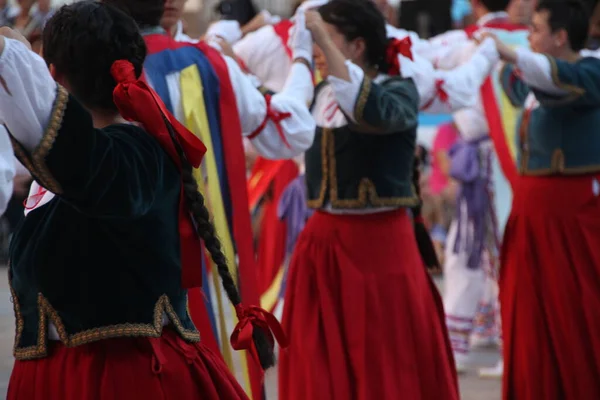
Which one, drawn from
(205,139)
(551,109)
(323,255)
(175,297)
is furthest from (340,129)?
(175,297)

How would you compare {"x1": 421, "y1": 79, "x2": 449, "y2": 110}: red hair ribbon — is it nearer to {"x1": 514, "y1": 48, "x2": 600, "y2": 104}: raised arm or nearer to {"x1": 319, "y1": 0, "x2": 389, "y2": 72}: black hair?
{"x1": 514, "y1": 48, "x2": 600, "y2": 104}: raised arm

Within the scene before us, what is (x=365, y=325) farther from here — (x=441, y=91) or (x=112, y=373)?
(x=112, y=373)

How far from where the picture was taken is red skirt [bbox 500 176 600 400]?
396 centimetres

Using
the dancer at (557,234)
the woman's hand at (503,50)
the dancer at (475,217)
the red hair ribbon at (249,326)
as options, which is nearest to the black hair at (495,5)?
the dancer at (475,217)

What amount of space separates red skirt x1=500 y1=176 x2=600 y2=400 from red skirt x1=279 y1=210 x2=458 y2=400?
533 millimetres

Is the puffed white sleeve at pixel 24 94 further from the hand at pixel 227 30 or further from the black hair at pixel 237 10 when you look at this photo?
the black hair at pixel 237 10

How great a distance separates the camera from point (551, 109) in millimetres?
4059

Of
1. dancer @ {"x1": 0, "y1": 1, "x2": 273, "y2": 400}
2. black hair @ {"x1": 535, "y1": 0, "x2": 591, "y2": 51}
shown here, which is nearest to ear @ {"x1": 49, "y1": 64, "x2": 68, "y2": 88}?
dancer @ {"x1": 0, "y1": 1, "x2": 273, "y2": 400}

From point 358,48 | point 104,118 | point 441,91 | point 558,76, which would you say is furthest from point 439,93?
point 104,118

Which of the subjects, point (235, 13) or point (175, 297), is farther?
point (235, 13)

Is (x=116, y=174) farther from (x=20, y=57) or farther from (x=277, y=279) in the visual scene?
(x=277, y=279)

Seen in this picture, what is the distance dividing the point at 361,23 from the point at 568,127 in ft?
2.95

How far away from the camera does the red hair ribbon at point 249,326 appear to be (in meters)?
2.14

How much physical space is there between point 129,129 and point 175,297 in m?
A: 0.31
